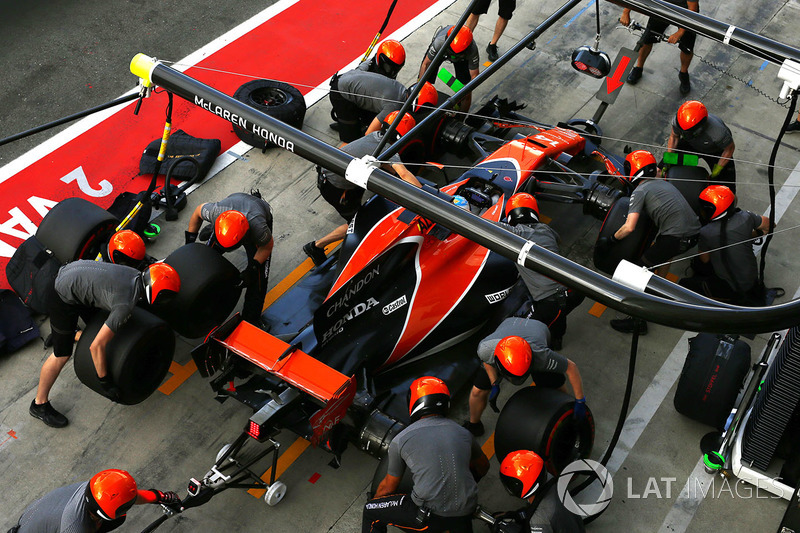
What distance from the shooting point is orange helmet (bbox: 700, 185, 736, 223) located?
7852 millimetres

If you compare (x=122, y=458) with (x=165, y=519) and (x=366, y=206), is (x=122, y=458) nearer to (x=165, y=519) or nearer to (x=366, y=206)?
(x=165, y=519)

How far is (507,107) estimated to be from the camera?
9.95 metres

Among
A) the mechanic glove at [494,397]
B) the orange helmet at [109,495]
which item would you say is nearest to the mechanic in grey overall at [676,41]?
the mechanic glove at [494,397]

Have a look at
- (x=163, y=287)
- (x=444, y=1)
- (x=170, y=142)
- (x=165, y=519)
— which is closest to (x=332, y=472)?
(x=165, y=519)

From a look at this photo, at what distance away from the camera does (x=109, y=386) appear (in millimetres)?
6742

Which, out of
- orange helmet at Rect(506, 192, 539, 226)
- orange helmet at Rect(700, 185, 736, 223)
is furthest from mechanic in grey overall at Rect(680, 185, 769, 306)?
orange helmet at Rect(506, 192, 539, 226)

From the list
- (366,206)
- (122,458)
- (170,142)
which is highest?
(366,206)

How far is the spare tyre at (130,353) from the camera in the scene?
6691 mm

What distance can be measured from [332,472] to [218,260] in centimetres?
207

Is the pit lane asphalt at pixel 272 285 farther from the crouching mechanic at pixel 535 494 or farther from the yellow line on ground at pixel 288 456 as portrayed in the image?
the crouching mechanic at pixel 535 494

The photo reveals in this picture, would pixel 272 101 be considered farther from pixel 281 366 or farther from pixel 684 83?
pixel 684 83

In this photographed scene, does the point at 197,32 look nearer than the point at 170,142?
No

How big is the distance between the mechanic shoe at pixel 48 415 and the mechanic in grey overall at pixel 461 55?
18.0 ft

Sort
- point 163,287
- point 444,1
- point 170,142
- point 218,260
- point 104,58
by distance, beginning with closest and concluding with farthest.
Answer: point 163,287, point 218,260, point 170,142, point 104,58, point 444,1
